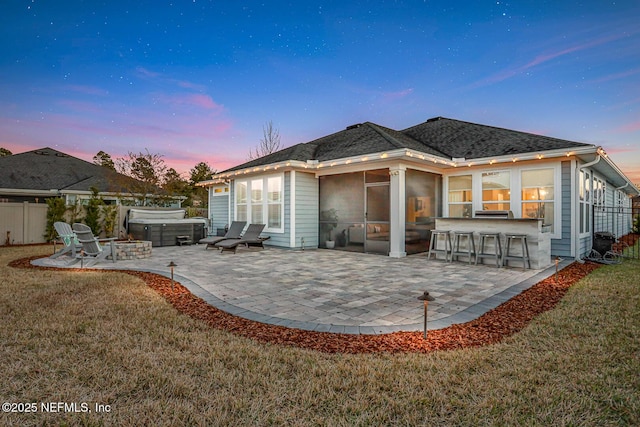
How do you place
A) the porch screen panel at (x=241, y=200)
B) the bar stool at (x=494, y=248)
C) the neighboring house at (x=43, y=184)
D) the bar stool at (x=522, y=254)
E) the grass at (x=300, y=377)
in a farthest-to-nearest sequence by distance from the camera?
the porch screen panel at (x=241, y=200), the neighboring house at (x=43, y=184), the bar stool at (x=494, y=248), the bar stool at (x=522, y=254), the grass at (x=300, y=377)

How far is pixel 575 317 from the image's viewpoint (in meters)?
3.44

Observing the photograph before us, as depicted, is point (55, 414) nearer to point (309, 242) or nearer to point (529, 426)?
point (529, 426)

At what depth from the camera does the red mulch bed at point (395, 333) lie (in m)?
2.71

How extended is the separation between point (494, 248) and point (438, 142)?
522 centimetres

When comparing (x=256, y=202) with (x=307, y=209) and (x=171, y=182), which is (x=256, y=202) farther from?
(x=171, y=182)

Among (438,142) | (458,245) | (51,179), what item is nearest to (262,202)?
(458,245)

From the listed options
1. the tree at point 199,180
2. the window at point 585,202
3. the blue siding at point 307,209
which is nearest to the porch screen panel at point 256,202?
the blue siding at point 307,209

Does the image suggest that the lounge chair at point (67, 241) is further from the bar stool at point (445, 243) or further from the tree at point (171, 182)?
the tree at point (171, 182)

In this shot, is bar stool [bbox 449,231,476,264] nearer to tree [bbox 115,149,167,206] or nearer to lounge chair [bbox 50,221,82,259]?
lounge chair [bbox 50,221,82,259]

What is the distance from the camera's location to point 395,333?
301 centimetres

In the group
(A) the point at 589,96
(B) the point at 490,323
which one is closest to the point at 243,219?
(B) the point at 490,323

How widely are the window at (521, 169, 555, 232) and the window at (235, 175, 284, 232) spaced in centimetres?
734

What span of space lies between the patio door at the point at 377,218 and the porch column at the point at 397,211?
219mm

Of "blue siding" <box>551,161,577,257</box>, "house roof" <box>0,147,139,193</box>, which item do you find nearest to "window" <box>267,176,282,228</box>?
"blue siding" <box>551,161,577,257</box>
